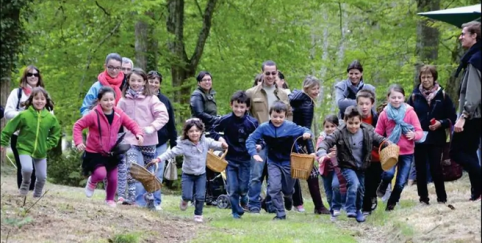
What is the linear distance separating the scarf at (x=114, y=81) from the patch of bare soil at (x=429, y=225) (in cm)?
416

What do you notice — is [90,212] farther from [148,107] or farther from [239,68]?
[239,68]

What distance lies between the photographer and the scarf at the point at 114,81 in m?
12.9

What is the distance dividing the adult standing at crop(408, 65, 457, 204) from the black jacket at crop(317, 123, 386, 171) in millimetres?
1382

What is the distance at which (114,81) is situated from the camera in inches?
512

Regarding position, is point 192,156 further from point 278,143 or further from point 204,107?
point 204,107

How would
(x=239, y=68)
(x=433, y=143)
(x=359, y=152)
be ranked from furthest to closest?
(x=239, y=68), (x=433, y=143), (x=359, y=152)

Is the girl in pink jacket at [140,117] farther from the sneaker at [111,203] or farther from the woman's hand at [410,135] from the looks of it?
the woman's hand at [410,135]

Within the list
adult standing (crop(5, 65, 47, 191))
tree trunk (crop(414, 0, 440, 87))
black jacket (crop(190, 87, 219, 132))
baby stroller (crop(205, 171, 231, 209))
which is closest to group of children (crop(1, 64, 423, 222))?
adult standing (crop(5, 65, 47, 191))

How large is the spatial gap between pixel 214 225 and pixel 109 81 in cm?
318

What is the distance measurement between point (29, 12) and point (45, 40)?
21.7ft

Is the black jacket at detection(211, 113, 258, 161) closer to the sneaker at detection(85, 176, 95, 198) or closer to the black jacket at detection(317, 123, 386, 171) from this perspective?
the black jacket at detection(317, 123, 386, 171)

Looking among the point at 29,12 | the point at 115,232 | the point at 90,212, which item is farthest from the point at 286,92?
the point at 29,12

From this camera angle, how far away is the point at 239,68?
28.7 metres

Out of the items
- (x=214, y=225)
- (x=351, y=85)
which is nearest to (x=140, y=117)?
(x=214, y=225)
